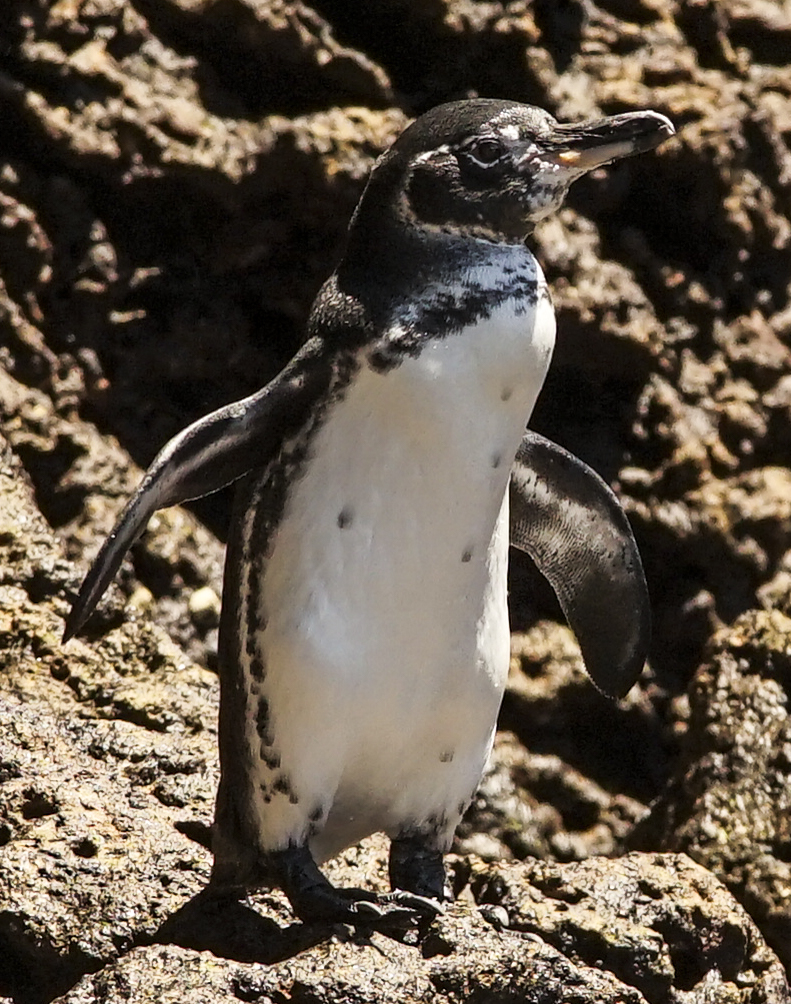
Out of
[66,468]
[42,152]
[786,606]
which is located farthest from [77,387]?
[786,606]

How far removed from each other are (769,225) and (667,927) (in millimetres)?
2110

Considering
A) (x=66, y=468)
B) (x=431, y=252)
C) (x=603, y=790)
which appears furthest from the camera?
(x=603, y=790)

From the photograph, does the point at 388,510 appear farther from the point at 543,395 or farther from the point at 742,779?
the point at 543,395

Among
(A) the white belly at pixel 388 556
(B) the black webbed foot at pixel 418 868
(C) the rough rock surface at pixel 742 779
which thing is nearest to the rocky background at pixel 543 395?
(C) the rough rock surface at pixel 742 779

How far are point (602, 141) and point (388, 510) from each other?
670 mm

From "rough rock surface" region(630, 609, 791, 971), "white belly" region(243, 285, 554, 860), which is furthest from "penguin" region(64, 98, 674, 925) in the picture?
"rough rock surface" region(630, 609, 791, 971)

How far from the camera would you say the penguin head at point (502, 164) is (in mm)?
2684

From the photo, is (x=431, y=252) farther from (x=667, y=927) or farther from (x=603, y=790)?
(x=603, y=790)

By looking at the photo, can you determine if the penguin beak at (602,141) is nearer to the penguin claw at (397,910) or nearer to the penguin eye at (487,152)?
the penguin eye at (487,152)

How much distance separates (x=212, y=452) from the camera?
274cm

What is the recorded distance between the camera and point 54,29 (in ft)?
12.8

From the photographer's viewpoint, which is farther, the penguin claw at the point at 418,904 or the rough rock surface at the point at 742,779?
the rough rock surface at the point at 742,779

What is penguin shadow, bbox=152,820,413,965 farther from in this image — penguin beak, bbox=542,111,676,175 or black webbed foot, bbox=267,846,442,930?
penguin beak, bbox=542,111,676,175

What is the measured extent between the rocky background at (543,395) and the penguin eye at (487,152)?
47.1 inches
